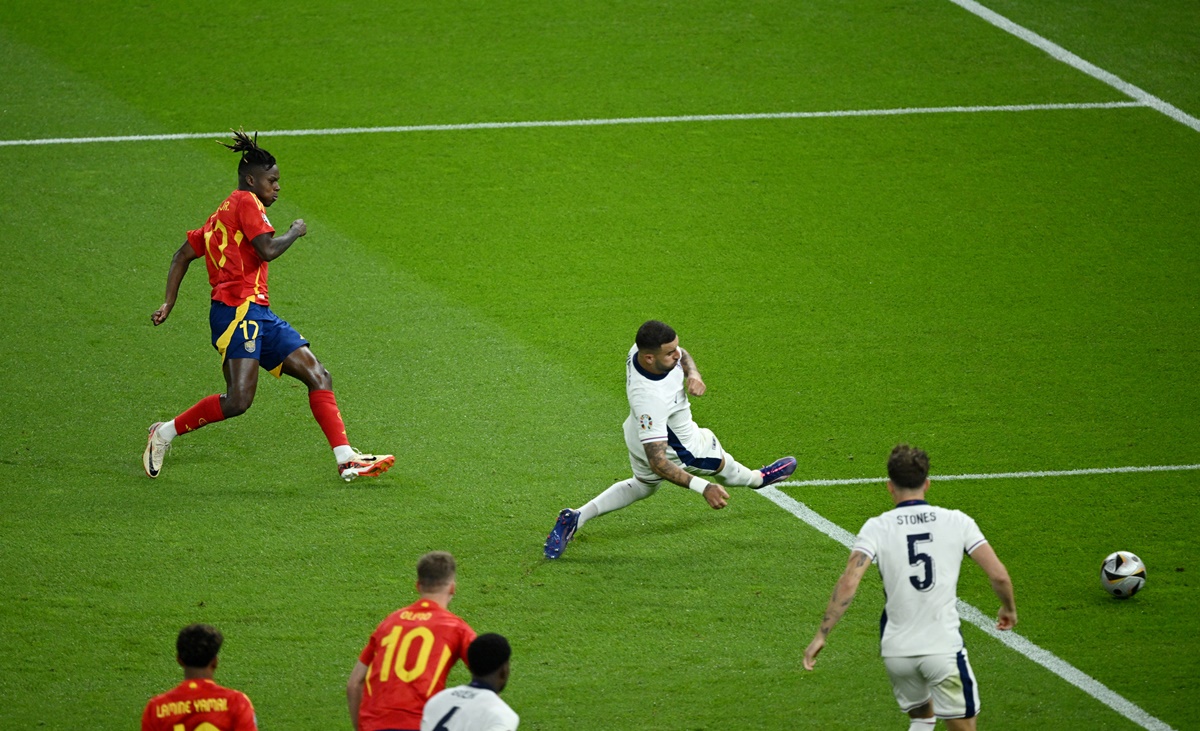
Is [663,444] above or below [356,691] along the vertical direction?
above

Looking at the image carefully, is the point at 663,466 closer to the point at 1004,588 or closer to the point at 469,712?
the point at 1004,588

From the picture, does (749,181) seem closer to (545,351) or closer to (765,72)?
(765,72)

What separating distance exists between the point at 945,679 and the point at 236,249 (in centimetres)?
581

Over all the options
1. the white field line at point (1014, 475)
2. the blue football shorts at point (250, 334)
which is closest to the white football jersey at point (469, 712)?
the blue football shorts at point (250, 334)

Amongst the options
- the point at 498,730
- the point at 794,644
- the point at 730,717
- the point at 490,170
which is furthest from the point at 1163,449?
the point at 490,170

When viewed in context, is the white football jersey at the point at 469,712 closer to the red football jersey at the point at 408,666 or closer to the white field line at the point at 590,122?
the red football jersey at the point at 408,666

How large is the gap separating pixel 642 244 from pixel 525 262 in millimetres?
1244

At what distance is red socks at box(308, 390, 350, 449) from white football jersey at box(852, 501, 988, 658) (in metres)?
4.84

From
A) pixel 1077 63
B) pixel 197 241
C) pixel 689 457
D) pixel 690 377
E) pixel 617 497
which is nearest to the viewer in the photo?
pixel 690 377

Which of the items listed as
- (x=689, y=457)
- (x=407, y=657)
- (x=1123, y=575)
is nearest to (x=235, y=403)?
(x=689, y=457)

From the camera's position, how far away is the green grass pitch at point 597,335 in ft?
26.9

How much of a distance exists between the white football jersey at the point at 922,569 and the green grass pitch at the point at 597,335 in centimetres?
115

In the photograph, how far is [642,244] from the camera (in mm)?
14844

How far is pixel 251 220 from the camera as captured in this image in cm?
973
